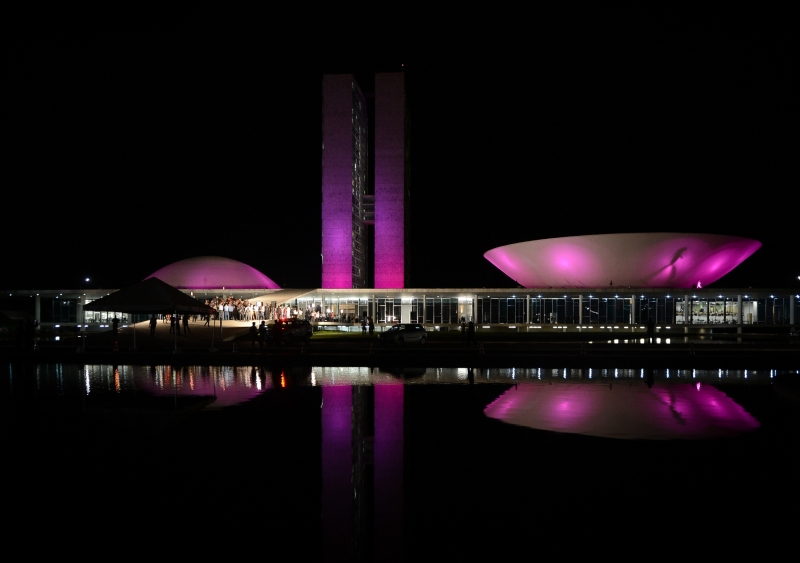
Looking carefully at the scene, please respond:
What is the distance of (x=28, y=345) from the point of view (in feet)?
84.8

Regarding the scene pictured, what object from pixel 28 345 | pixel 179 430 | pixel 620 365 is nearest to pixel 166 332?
pixel 28 345

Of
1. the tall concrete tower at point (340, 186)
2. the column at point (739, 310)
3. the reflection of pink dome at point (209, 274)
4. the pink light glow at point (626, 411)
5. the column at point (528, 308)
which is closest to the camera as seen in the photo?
the pink light glow at point (626, 411)

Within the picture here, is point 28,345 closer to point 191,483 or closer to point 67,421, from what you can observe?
point 67,421

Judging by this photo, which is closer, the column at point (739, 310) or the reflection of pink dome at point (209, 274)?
the column at point (739, 310)

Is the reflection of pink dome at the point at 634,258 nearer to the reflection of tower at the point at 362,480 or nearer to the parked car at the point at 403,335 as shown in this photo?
the parked car at the point at 403,335

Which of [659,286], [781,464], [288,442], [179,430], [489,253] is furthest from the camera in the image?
[489,253]

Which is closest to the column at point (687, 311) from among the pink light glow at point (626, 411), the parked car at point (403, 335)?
the parked car at point (403, 335)

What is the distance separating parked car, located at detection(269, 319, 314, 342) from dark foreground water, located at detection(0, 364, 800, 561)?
15052 millimetres

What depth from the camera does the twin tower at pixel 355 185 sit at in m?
69.7

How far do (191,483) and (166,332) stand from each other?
31416mm

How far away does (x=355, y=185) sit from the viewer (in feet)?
246

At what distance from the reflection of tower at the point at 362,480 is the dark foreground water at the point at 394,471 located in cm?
3

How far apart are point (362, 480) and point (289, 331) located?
24483 millimetres

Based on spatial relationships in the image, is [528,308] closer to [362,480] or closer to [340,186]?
[340,186]
